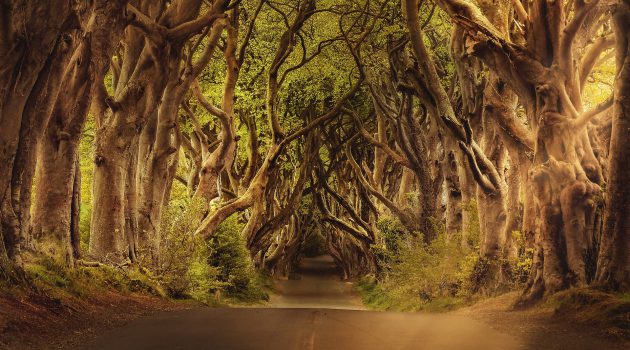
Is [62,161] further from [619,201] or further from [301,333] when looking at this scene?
[619,201]

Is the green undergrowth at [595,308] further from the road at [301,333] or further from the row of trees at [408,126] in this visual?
the road at [301,333]

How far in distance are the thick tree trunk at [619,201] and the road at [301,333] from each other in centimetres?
225

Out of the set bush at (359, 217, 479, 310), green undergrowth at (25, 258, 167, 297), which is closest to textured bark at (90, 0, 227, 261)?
green undergrowth at (25, 258, 167, 297)

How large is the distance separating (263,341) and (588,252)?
22.8 feet

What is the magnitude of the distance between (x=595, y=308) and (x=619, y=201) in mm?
1596

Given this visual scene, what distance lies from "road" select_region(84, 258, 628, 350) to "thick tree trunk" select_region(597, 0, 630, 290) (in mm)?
2250

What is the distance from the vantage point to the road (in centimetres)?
816

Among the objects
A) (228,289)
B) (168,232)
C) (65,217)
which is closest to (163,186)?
(168,232)

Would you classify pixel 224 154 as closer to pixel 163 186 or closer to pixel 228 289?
pixel 163 186

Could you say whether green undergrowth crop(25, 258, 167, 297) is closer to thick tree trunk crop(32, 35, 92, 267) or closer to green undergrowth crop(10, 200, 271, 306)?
green undergrowth crop(10, 200, 271, 306)

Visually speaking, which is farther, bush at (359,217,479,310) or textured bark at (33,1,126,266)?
bush at (359,217,479,310)

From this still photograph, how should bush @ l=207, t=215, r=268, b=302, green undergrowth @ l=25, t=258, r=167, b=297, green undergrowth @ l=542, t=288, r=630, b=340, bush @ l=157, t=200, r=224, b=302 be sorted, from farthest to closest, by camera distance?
1. bush @ l=207, t=215, r=268, b=302
2. bush @ l=157, t=200, r=224, b=302
3. green undergrowth @ l=25, t=258, r=167, b=297
4. green undergrowth @ l=542, t=288, r=630, b=340

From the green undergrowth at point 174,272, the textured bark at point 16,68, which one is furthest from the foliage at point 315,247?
the textured bark at point 16,68

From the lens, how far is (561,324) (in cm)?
1097
